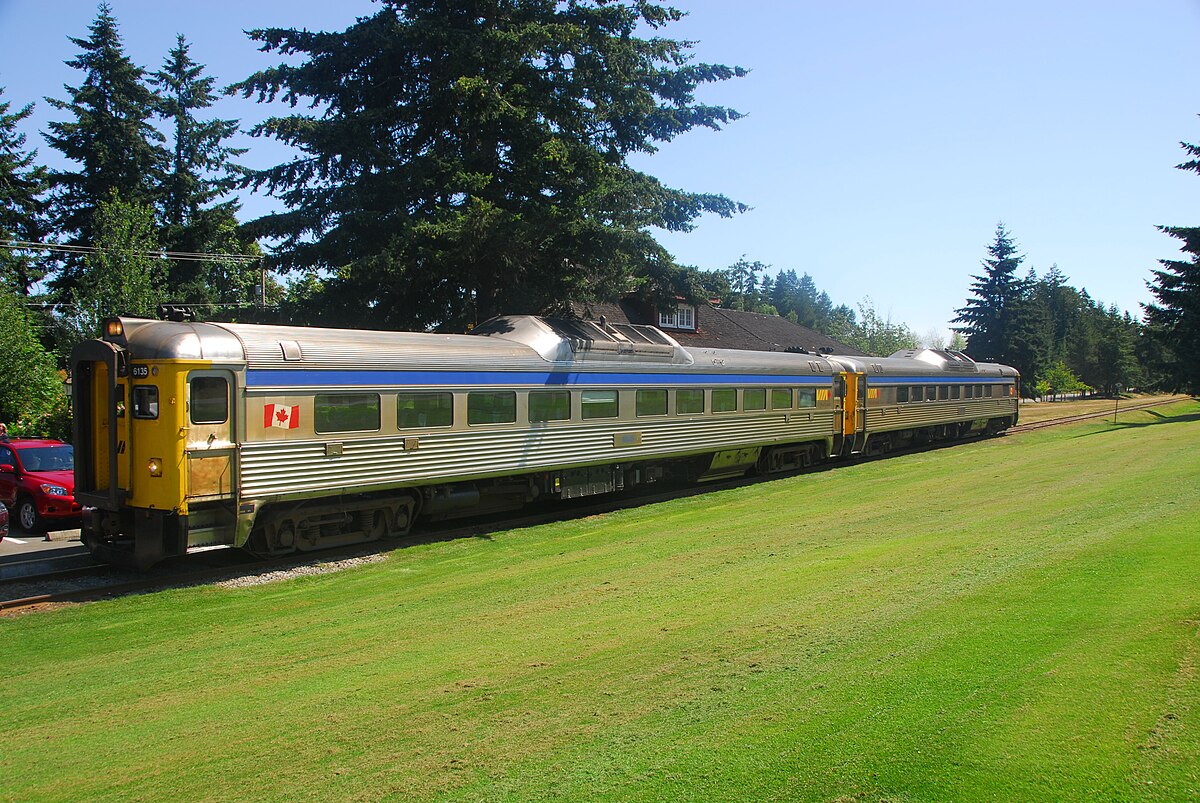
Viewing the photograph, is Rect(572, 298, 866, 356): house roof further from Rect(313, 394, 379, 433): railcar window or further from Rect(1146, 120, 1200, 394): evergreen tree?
Rect(313, 394, 379, 433): railcar window

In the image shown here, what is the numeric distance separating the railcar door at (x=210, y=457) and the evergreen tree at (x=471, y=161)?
755 centimetres

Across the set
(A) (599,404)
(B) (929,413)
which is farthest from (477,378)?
(B) (929,413)

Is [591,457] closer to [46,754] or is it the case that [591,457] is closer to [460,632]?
[460,632]

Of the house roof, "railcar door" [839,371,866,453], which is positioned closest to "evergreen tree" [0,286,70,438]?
the house roof

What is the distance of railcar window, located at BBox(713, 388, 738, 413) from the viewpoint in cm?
1933

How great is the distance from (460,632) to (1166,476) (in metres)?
13.7

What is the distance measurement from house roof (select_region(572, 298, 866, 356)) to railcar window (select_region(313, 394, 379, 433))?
24.1 m

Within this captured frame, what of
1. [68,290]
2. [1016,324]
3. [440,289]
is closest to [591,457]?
[440,289]

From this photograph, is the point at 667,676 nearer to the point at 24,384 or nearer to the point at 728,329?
the point at 24,384

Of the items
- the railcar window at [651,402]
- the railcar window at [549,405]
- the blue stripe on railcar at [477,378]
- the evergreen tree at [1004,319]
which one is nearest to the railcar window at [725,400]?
the blue stripe on railcar at [477,378]

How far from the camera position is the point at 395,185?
19.1 meters

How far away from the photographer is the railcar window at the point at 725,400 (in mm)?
19328

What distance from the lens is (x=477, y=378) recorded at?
45.7ft

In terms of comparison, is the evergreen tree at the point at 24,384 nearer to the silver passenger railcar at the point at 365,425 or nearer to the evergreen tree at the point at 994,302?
the silver passenger railcar at the point at 365,425
